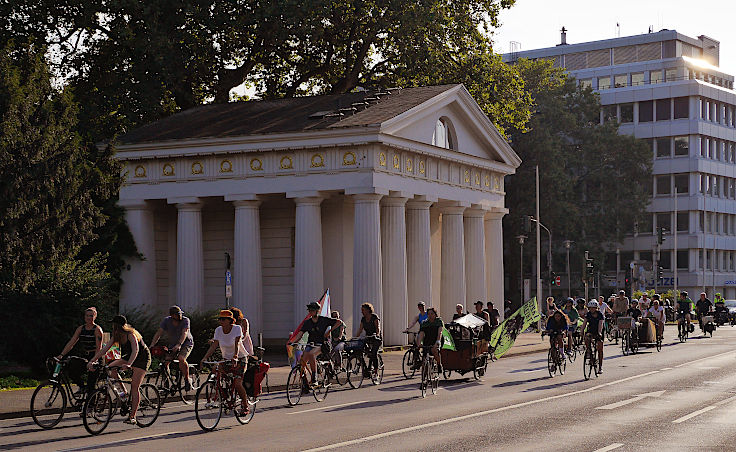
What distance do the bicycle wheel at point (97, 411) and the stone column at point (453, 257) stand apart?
2945 centimetres

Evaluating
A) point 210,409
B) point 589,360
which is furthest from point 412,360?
point 210,409

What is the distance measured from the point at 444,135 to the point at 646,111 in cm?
6706

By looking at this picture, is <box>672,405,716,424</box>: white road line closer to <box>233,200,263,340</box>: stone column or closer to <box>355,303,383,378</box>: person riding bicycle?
<box>355,303,383,378</box>: person riding bicycle

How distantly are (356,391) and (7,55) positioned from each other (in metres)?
11.9

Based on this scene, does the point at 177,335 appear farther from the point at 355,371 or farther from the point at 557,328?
the point at 557,328

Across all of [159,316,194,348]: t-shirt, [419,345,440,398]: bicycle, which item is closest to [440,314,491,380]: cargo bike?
[419,345,440,398]: bicycle

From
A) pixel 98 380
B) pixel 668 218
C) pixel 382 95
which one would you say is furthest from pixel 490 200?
pixel 668 218

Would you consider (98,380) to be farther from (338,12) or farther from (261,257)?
(338,12)

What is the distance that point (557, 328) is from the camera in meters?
30.5

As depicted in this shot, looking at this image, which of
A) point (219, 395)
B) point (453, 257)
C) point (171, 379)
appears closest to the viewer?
point (219, 395)

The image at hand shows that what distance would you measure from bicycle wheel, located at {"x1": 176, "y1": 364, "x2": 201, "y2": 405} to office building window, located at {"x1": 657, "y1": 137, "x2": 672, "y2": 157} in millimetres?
86715

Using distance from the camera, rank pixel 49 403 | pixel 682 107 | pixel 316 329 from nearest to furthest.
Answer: pixel 49 403 → pixel 316 329 → pixel 682 107

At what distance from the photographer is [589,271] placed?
72.0 m

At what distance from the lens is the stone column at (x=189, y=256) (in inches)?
1695
